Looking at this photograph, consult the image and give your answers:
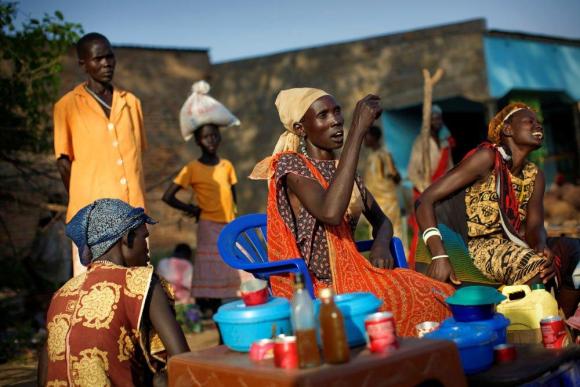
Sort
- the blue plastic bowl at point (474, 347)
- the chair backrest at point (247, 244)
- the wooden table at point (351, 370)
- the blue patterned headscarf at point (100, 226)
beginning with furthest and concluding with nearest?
1. the chair backrest at point (247, 244)
2. the blue patterned headscarf at point (100, 226)
3. the blue plastic bowl at point (474, 347)
4. the wooden table at point (351, 370)

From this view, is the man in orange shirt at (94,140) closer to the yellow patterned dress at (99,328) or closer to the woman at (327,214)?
the woman at (327,214)

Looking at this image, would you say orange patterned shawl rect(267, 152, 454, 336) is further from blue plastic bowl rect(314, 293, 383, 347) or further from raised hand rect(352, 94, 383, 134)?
blue plastic bowl rect(314, 293, 383, 347)

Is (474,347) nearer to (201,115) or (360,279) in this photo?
(360,279)

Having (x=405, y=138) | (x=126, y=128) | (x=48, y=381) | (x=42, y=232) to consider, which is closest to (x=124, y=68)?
(x=405, y=138)

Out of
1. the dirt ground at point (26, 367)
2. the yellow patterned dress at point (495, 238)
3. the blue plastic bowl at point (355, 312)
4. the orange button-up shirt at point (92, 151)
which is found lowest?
the dirt ground at point (26, 367)

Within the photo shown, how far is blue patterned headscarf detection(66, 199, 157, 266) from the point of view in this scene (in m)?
3.31

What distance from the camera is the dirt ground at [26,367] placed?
5895 mm

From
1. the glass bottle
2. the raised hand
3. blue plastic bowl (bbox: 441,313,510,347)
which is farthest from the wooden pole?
the glass bottle

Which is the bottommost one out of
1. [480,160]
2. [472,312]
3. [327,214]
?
[472,312]

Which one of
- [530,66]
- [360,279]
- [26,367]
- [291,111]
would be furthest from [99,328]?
[530,66]

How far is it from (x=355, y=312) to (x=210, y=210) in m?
4.94

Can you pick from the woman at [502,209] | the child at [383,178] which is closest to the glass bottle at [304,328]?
the woman at [502,209]

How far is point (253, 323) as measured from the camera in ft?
9.21

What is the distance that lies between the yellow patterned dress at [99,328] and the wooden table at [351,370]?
396 millimetres
